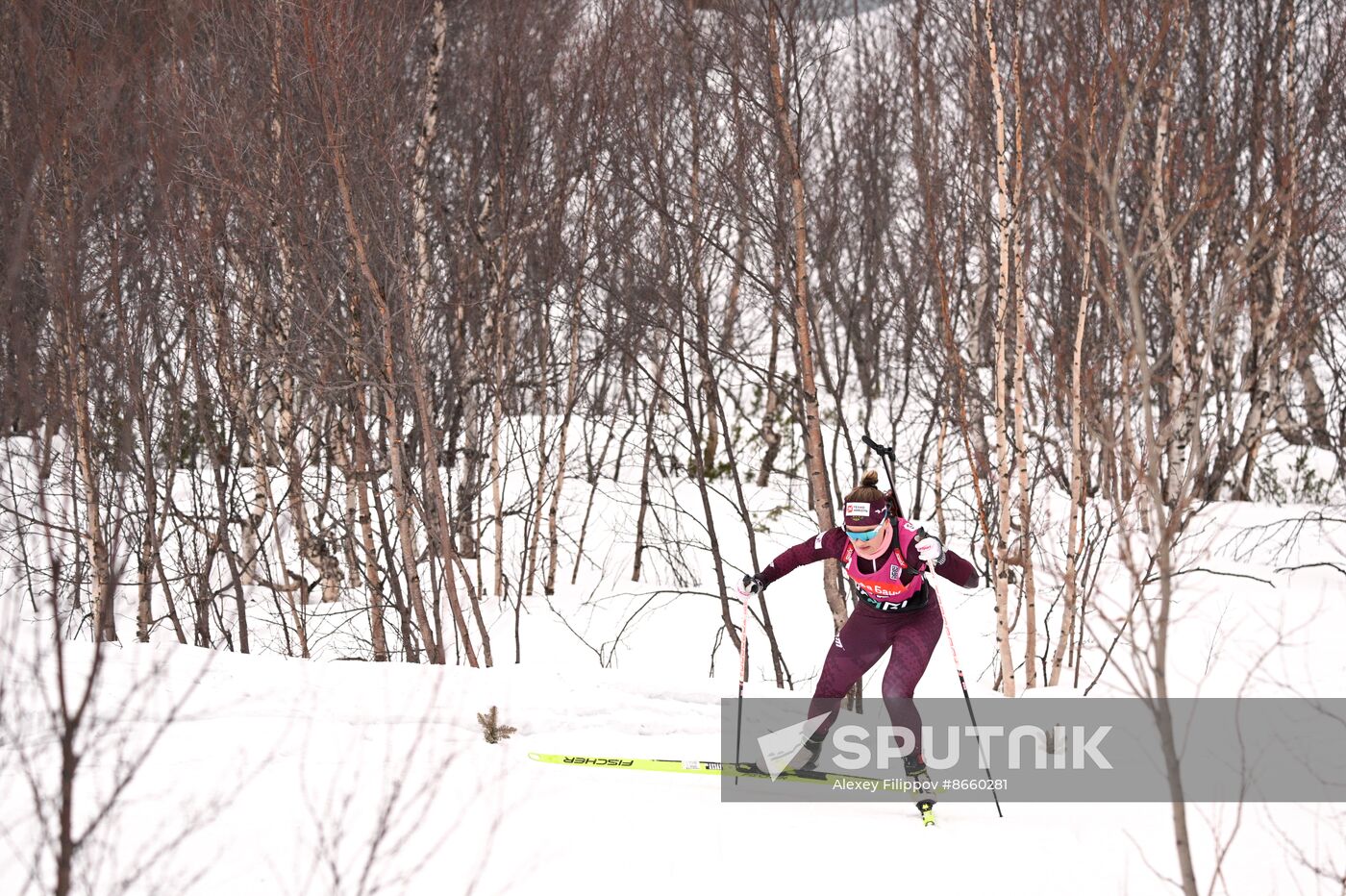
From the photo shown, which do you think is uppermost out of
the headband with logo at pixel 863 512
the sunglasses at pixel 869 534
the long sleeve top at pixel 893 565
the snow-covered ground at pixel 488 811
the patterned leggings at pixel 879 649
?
the headband with logo at pixel 863 512

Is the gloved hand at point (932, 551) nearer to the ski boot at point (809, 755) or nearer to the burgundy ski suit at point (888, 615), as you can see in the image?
the burgundy ski suit at point (888, 615)

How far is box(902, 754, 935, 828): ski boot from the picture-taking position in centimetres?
480

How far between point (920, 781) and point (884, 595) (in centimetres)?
90

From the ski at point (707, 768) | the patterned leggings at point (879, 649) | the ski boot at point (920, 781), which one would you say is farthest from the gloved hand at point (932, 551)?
the ski at point (707, 768)

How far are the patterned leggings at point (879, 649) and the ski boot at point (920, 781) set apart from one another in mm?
189

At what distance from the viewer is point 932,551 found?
4.90 m

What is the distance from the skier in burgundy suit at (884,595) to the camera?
4.98m

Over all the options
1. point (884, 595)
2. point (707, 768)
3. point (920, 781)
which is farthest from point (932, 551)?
point (707, 768)

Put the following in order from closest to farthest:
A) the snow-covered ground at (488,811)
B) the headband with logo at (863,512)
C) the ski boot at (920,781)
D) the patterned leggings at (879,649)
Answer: the snow-covered ground at (488,811)
the ski boot at (920,781)
the headband with logo at (863,512)
the patterned leggings at (879,649)

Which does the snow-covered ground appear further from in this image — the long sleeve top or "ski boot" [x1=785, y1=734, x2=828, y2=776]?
the long sleeve top

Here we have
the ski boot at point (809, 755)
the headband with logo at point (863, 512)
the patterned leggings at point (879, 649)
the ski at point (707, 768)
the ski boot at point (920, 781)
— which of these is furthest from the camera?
the ski boot at point (809, 755)

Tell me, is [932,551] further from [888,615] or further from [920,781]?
[920,781]

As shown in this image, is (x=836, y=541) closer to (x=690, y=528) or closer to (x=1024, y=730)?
(x=1024, y=730)

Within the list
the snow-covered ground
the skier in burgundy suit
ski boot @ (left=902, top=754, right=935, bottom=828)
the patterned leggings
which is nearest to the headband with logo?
the skier in burgundy suit
